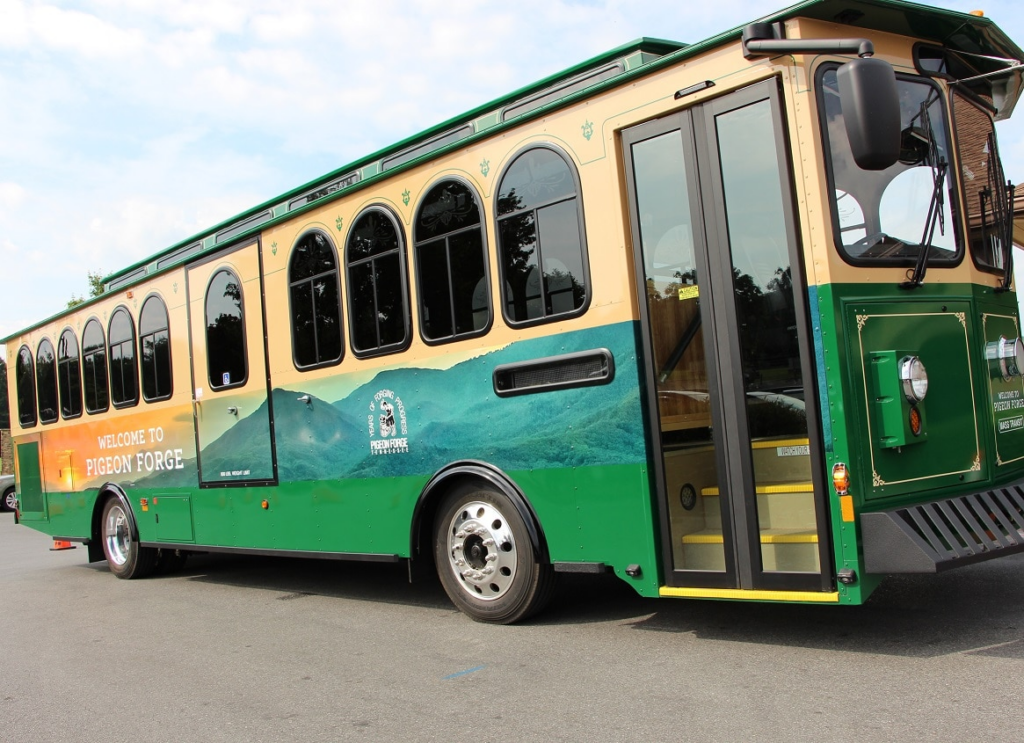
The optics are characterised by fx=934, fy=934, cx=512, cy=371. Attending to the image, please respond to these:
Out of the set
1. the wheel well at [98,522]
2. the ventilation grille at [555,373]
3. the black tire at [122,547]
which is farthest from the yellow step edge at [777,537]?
the wheel well at [98,522]

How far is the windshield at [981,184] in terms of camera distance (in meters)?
5.26

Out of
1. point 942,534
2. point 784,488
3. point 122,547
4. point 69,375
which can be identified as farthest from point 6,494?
point 942,534

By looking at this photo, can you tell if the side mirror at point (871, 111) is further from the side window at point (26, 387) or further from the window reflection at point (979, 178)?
the side window at point (26, 387)

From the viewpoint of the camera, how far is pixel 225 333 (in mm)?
8445

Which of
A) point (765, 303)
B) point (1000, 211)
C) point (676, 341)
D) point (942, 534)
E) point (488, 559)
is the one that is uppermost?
point (1000, 211)

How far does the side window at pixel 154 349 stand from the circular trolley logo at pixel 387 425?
3466 mm

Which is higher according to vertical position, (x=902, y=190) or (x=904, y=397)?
(x=902, y=190)

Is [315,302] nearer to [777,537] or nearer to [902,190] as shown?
[777,537]

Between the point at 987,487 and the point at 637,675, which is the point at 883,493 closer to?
the point at 987,487

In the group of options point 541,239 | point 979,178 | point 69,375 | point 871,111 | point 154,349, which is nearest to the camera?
point 871,111

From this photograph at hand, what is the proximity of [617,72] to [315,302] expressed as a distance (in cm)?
316

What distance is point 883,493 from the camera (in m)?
4.52

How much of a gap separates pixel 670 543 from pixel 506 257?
2.04 metres

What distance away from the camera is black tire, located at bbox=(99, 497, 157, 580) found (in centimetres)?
1011
